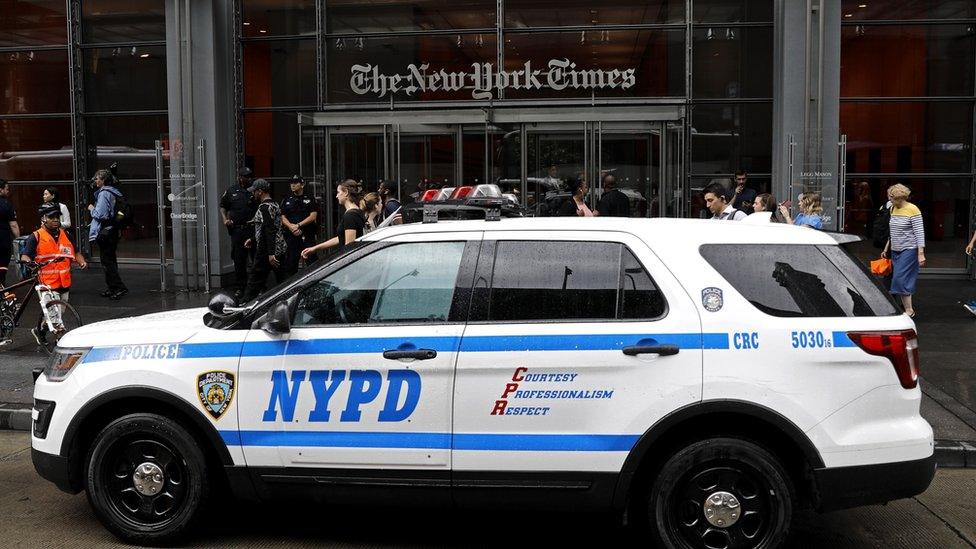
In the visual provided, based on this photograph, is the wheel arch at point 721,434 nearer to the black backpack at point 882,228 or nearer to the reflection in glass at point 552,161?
the black backpack at point 882,228

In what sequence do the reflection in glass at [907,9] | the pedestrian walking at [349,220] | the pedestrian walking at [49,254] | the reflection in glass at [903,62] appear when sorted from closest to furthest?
the pedestrian walking at [49,254] → the pedestrian walking at [349,220] → the reflection in glass at [907,9] → the reflection in glass at [903,62]

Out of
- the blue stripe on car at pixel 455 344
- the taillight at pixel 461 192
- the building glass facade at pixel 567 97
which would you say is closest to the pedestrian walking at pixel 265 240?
the taillight at pixel 461 192

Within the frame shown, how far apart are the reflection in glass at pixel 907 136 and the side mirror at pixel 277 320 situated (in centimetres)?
1425

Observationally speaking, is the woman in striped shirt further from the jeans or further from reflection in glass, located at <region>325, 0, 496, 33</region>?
the jeans

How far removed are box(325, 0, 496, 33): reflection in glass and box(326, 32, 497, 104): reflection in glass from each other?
7.7 inches

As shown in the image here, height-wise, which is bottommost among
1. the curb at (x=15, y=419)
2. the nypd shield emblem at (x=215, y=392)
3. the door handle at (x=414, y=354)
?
the curb at (x=15, y=419)

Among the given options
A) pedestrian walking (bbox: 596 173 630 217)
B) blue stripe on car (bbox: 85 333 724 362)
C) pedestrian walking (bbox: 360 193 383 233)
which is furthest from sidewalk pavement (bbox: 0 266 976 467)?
pedestrian walking (bbox: 596 173 630 217)

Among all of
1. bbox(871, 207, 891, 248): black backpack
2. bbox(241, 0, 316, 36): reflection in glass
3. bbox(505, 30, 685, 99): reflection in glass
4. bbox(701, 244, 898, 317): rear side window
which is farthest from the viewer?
bbox(241, 0, 316, 36): reflection in glass

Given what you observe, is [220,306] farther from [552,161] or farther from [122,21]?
[122,21]

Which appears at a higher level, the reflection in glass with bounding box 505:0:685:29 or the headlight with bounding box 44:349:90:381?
the reflection in glass with bounding box 505:0:685:29

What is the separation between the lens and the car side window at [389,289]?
Result: 16.7 ft

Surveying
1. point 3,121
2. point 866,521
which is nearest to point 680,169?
point 866,521

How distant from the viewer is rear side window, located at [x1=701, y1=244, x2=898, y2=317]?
4832 mm

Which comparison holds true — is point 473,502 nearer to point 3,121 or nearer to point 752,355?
point 752,355
